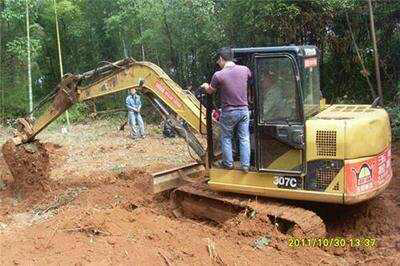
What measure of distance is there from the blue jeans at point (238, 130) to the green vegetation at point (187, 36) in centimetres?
609

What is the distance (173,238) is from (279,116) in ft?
6.23

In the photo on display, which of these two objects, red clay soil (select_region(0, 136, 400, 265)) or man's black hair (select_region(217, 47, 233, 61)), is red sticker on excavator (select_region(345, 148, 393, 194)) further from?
man's black hair (select_region(217, 47, 233, 61))

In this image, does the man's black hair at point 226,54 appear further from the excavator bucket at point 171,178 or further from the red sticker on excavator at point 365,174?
the excavator bucket at point 171,178

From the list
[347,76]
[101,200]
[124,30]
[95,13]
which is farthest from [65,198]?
[95,13]

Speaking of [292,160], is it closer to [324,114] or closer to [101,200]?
[324,114]

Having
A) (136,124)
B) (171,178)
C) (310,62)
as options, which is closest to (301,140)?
(310,62)

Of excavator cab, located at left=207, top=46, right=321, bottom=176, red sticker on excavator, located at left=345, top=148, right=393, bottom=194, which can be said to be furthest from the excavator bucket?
red sticker on excavator, located at left=345, top=148, right=393, bottom=194

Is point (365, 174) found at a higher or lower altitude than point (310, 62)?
lower

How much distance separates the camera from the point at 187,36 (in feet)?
62.1

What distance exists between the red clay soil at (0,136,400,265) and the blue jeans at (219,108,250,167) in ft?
2.54

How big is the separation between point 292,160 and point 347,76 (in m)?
9.77

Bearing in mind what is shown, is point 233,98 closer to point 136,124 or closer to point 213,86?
point 213,86

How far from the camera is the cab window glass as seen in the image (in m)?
6.27

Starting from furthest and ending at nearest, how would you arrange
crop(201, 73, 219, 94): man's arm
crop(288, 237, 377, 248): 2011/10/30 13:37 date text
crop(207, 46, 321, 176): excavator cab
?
crop(201, 73, 219, 94): man's arm → crop(207, 46, 321, 176): excavator cab → crop(288, 237, 377, 248): 2011/10/30 13:37 date text
